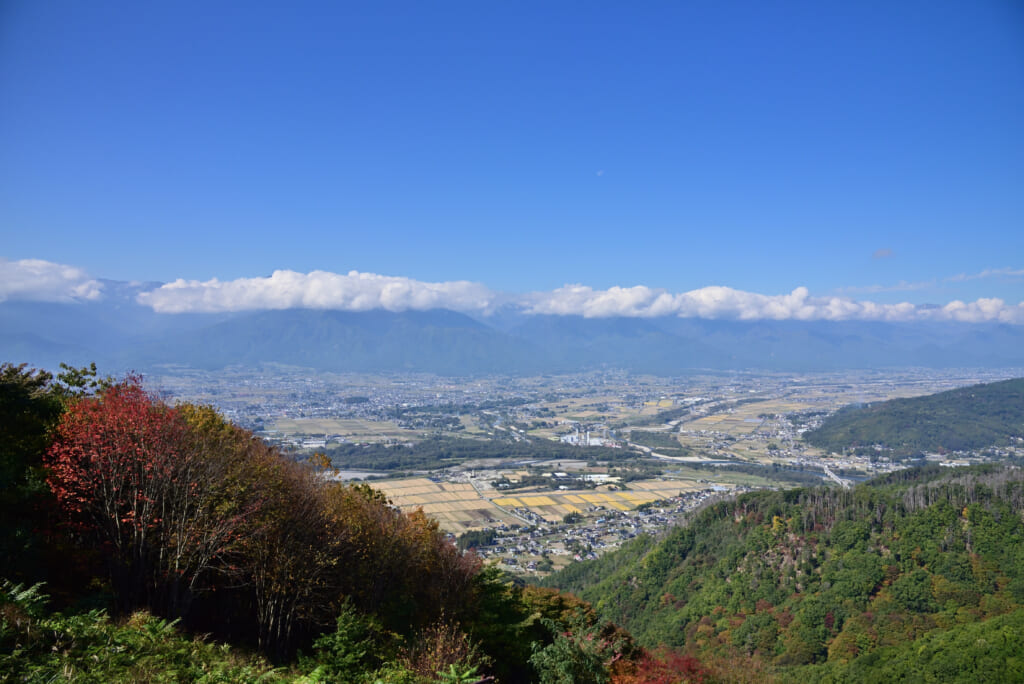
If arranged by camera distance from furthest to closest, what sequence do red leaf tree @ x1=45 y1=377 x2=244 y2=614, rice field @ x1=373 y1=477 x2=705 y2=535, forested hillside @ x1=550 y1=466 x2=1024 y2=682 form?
rice field @ x1=373 y1=477 x2=705 y2=535
forested hillside @ x1=550 y1=466 x2=1024 y2=682
red leaf tree @ x1=45 y1=377 x2=244 y2=614

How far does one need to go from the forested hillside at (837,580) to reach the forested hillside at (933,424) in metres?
89.9

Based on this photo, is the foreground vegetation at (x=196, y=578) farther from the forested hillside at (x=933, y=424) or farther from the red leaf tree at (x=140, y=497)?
the forested hillside at (x=933, y=424)

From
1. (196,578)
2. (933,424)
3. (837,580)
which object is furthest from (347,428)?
(933,424)

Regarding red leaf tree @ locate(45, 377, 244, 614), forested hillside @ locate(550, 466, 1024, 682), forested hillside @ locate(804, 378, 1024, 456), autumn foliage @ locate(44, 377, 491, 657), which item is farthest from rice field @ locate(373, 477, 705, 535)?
forested hillside @ locate(804, 378, 1024, 456)

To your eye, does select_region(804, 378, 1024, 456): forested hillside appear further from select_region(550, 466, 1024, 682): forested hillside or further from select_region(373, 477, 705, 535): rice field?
select_region(550, 466, 1024, 682): forested hillside

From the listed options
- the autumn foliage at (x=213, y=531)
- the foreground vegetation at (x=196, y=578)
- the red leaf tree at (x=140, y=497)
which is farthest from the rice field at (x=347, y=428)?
the red leaf tree at (x=140, y=497)

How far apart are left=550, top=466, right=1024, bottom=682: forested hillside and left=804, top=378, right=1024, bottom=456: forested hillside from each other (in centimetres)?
8988

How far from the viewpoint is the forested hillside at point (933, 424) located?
15050 centimetres

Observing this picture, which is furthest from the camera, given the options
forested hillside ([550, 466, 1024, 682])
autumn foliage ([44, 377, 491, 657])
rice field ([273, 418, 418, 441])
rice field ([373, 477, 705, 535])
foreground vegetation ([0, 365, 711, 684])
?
rice field ([273, 418, 418, 441])

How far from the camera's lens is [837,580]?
51719 mm

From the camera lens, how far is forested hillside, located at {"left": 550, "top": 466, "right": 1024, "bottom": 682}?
3819 cm

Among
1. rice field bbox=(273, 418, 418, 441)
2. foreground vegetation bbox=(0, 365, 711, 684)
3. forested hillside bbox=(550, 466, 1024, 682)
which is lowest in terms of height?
rice field bbox=(273, 418, 418, 441)

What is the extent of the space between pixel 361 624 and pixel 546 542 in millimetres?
62967

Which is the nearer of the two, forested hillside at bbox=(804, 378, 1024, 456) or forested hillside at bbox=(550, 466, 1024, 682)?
forested hillside at bbox=(550, 466, 1024, 682)
